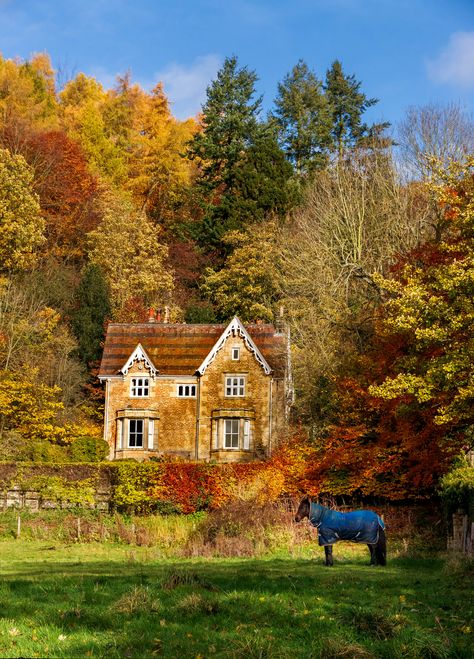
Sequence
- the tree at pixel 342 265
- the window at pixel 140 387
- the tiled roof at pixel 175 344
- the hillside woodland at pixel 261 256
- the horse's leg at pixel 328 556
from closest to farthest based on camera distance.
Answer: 1. the horse's leg at pixel 328 556
2. the hillside woodland at pixel 261 256
3. the tree at pixel 342 265
4. the tiled roof at pixel 175 344
5. the window at pixel 140 387

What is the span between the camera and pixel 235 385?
53469mm

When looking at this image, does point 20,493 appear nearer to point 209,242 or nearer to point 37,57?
point 209,242

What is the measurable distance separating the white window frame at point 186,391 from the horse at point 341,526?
32918mm

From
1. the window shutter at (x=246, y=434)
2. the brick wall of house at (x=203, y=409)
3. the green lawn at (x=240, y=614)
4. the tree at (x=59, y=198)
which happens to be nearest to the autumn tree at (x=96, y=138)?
the tree at (x=59, y=198)

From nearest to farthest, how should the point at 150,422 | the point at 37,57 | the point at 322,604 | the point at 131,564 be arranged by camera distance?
the point at 322,604 < the point at 131,564 < the point at 150,422 < the point at 37,57

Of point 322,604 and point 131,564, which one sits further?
point 131,564

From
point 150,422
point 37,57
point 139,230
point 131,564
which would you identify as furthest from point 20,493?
point 37,57

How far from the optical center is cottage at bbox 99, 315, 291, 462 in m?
52.9

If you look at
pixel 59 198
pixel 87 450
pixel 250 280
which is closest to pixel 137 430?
pixel 87 450

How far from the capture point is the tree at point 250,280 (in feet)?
197

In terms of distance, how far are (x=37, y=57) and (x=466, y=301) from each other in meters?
83.1

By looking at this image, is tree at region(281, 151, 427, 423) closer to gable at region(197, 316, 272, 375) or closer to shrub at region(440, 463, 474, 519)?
A: gable at region(197, 316, 272, 375)

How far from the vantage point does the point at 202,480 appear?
1516 inches

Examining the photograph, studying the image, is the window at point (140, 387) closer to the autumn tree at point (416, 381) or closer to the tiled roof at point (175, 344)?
the tiled roof at point (175, 344)
